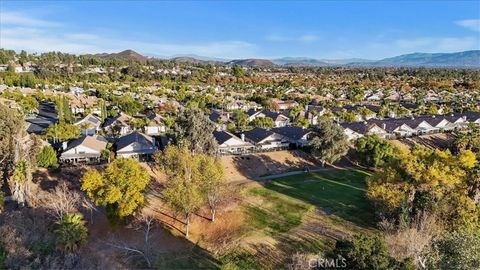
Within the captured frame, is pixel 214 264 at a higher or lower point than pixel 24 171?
lower

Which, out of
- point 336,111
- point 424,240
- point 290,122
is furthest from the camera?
point 336,111

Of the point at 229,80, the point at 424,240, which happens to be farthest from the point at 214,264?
the point at 229,80

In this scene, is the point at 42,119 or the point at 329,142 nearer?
the point at 329,142

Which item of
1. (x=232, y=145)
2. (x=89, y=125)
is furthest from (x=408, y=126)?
(x=89, y=125)

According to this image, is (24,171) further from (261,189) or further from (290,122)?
(290,122)

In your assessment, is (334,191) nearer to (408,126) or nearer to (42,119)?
(408,126)

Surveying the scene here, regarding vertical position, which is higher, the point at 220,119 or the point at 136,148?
the point at 220,119

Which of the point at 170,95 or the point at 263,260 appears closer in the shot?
the point at 263,260
